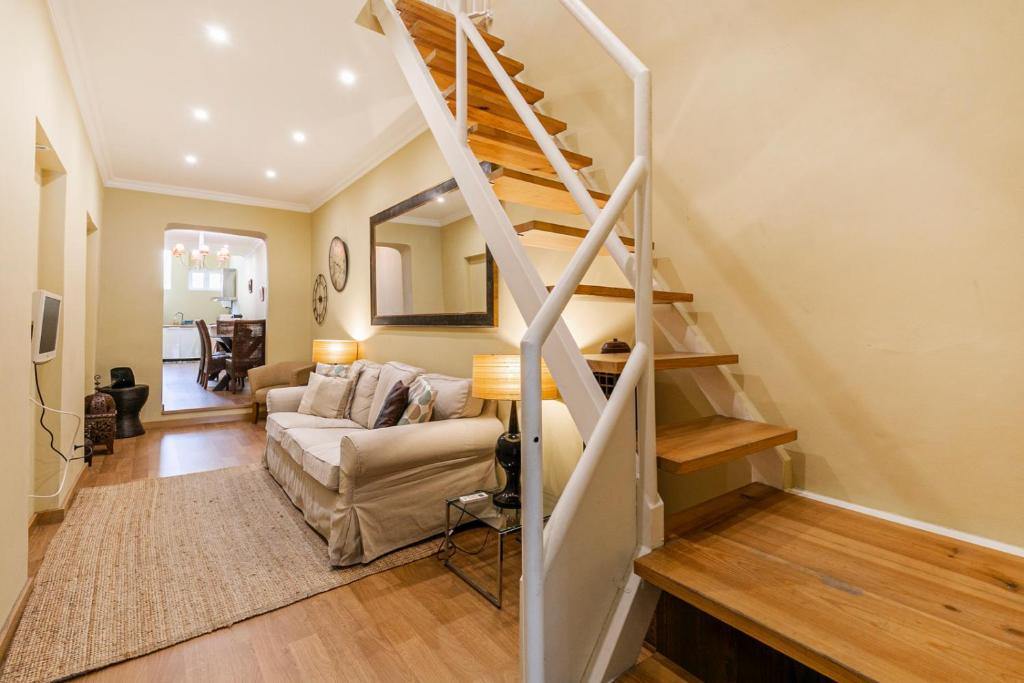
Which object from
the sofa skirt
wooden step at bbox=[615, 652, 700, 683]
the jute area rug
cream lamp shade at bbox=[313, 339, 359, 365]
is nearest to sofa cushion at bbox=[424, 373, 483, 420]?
the sofa skirt

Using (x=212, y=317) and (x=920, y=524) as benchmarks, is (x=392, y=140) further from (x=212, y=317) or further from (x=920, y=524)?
(x=212, y=317)

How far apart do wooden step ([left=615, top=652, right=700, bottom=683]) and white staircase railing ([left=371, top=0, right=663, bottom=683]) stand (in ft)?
0.08

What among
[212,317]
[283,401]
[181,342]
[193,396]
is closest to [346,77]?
[283,401]

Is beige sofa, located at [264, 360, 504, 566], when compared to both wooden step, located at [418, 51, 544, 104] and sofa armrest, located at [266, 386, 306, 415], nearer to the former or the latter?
sofa armrest, located at [266, 386, 306, 415]

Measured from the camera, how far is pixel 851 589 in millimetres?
1018

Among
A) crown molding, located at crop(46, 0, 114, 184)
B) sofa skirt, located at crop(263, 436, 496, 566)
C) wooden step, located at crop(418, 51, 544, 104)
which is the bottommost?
sofa skirt, located at crop(263, 436, 496, 566)

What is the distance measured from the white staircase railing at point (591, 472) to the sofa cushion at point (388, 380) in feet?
6.78

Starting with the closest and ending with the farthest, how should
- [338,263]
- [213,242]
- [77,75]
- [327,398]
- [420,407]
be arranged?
[420,407] < [77,75] < [327,398] < [338,263] < [213,242]

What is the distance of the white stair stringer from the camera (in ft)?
4.24

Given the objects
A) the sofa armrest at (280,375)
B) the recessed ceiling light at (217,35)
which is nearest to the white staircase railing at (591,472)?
the recessed ceiling light at (217,35)

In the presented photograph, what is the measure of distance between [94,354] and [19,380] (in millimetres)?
3814

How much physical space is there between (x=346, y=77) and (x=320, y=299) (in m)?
3.39

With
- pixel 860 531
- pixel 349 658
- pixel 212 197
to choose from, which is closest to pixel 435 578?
pixel 349 658

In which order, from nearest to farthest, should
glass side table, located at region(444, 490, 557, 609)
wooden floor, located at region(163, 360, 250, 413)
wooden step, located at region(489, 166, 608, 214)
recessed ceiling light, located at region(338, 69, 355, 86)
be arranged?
wooden step, located at region(489, 166, 608, 214), glass side table, located at region(444, 490, 557, 609), recessed ceiling light, located at region(338, 69, 355, 86), wooden floor, located at region(163, 360, 250, 413)
